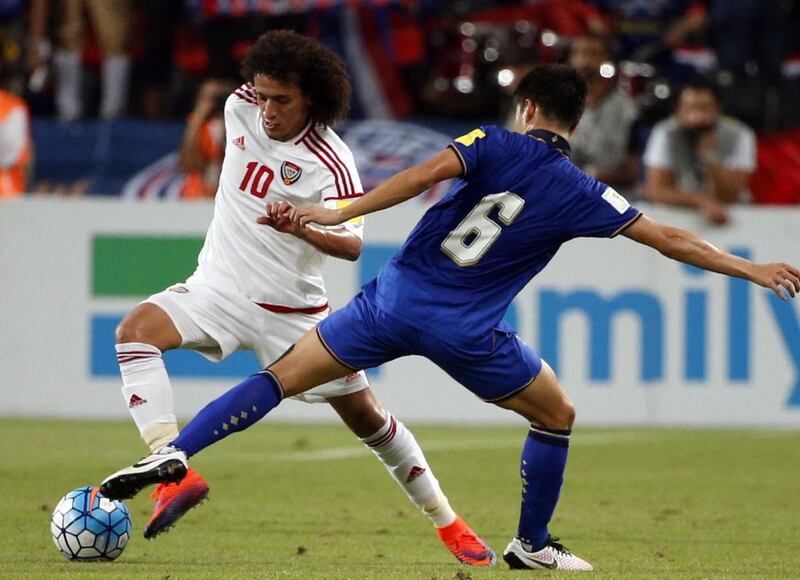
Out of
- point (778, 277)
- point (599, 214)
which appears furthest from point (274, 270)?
point (778, 277)

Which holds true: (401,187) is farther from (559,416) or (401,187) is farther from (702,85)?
(702,85)

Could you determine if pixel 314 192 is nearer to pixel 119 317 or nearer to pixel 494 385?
pixel 494 385

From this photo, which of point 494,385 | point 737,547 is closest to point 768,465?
point 737,547

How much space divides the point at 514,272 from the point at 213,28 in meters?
9.24

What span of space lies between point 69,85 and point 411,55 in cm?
314

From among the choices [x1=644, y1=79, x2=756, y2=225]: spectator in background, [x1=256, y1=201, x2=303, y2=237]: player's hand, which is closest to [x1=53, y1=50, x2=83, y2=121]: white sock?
[x1=644, y1=79, x2=756, y2=225]: spectator in background

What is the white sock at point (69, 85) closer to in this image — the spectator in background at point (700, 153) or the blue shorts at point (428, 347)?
the spectator in background at point (700, 153)

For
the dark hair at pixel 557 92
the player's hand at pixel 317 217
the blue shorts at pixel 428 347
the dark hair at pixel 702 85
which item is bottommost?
the blue shorts at pixel 428 347

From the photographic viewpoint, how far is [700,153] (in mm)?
13094

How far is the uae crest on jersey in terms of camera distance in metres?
7.03

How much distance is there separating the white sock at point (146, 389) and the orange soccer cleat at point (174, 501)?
20.2 inches

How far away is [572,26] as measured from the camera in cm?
1525

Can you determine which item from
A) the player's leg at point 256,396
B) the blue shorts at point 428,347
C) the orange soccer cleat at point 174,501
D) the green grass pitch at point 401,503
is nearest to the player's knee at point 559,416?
the blue shorts at point 428,347

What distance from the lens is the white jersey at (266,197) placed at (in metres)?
7.03
